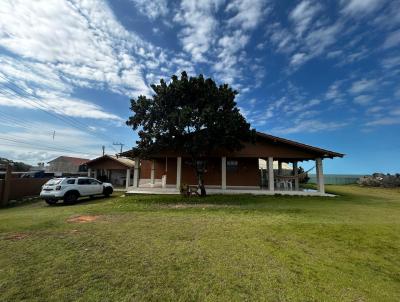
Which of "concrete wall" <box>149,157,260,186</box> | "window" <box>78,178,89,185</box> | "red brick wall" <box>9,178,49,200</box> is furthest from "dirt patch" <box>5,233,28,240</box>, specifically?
"concrete wall" <box>149,157,260,186</box>

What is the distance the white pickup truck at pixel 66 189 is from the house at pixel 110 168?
1057 cm

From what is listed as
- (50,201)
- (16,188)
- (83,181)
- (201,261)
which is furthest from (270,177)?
(16,188)

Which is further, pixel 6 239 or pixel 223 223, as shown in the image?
pixel 223 223

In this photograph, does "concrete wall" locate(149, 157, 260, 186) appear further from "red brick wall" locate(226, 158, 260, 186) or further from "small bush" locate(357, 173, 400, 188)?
"small bush" locate(357, 173, 400, 188)

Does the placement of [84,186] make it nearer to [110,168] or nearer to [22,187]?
[22,187]

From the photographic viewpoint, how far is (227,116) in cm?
1457

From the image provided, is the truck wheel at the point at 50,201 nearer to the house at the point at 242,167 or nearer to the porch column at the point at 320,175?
the house at the point at 242,167

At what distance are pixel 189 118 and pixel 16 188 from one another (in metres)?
14.6

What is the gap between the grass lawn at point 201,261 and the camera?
3480 millimetres

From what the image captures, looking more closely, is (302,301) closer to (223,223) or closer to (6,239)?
(223,223)

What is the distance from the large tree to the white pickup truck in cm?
475

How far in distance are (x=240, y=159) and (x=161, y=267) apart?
16.7m

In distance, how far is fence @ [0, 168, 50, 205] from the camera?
15.7 m

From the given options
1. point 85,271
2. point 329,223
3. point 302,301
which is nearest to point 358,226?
point 329,223
